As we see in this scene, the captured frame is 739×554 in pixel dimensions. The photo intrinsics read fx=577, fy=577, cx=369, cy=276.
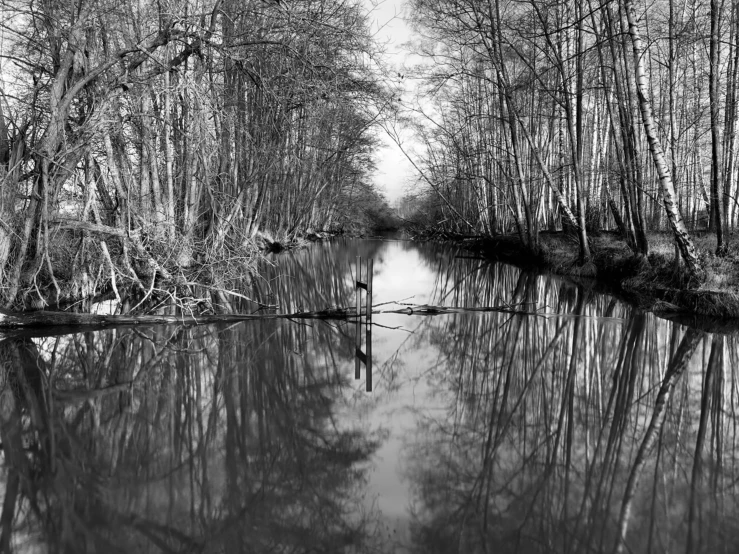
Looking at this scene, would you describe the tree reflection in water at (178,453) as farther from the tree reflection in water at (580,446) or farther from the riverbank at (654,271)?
the riverbank at (654,271)

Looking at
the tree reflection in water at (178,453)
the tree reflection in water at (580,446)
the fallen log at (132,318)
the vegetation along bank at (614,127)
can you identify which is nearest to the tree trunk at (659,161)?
the vegetation along bank at (614,127)

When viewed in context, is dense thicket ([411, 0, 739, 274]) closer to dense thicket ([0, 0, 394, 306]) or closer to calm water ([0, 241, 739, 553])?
dense thicket ([0, 0, 394, 306])

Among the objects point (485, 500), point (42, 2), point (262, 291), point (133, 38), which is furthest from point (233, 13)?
point (485, 500)

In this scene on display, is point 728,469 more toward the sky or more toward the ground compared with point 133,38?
more toward the ground

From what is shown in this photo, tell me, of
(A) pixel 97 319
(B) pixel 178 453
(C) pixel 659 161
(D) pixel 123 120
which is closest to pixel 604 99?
(C) pixel 659 161

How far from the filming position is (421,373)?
273 inches

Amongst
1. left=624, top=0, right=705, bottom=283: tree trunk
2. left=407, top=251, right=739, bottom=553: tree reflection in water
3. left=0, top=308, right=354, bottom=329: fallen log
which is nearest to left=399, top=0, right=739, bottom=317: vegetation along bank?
left=624, top=0, right=705, bottom=283: tree trunk

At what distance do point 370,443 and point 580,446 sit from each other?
1.70 m

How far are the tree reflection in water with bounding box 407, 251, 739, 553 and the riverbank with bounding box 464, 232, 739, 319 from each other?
201 cm

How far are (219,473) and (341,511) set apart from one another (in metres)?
1.01

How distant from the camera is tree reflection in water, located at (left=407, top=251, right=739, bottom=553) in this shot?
3.42 meters

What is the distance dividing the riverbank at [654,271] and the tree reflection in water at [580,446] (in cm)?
201

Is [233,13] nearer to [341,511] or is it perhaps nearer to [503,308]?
[503,308]

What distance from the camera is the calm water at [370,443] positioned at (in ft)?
11.2
